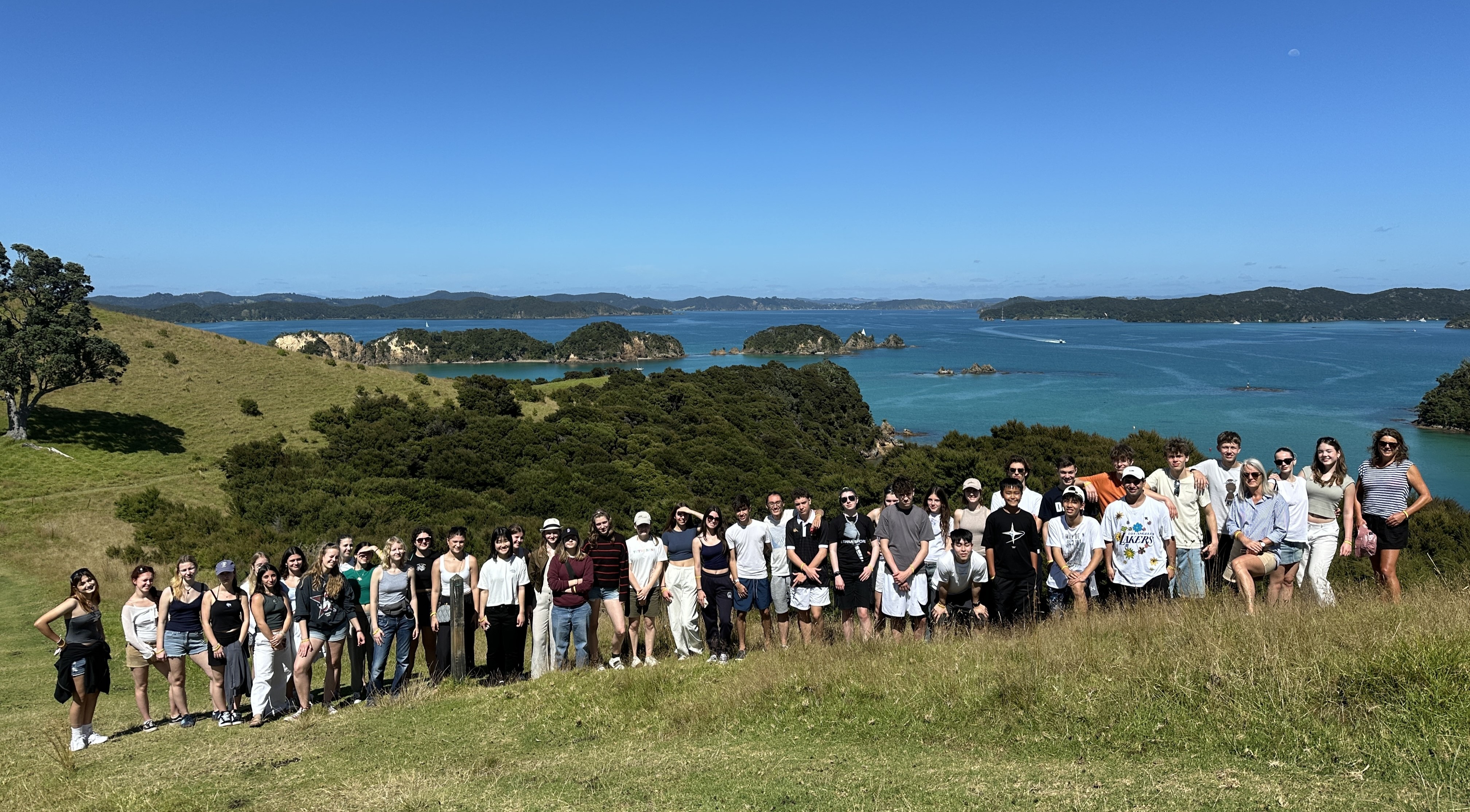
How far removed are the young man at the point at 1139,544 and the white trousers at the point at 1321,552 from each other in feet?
3.52

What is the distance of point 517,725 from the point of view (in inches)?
245

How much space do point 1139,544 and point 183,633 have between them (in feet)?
26.7

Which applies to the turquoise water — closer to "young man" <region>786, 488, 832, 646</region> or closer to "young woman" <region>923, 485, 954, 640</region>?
"young woman" <region>923, 485, 954, 640</region>

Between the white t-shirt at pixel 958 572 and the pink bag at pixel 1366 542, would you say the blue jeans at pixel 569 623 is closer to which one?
the white t-shirt at pixel 958 572

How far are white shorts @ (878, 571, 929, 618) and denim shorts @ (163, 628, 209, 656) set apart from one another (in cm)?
596

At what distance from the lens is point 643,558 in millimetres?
7898

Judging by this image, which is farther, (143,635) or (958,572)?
(958,572)

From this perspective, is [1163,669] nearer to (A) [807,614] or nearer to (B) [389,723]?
(A) [807,614]

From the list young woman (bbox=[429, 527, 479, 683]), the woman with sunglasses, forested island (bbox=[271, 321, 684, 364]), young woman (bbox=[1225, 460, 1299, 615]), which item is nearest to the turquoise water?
forested island (bbox=[271, 321, 684, 364])

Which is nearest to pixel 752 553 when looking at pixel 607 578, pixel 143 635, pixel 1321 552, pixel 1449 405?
pixel 607 578

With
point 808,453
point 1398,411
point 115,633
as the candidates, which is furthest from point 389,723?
point 1398,411

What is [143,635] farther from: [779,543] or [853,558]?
[853,558]

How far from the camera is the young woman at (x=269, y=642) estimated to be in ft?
22.0

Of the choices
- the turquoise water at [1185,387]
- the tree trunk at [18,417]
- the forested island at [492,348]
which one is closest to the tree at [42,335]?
the tree trunk at [18,417]
